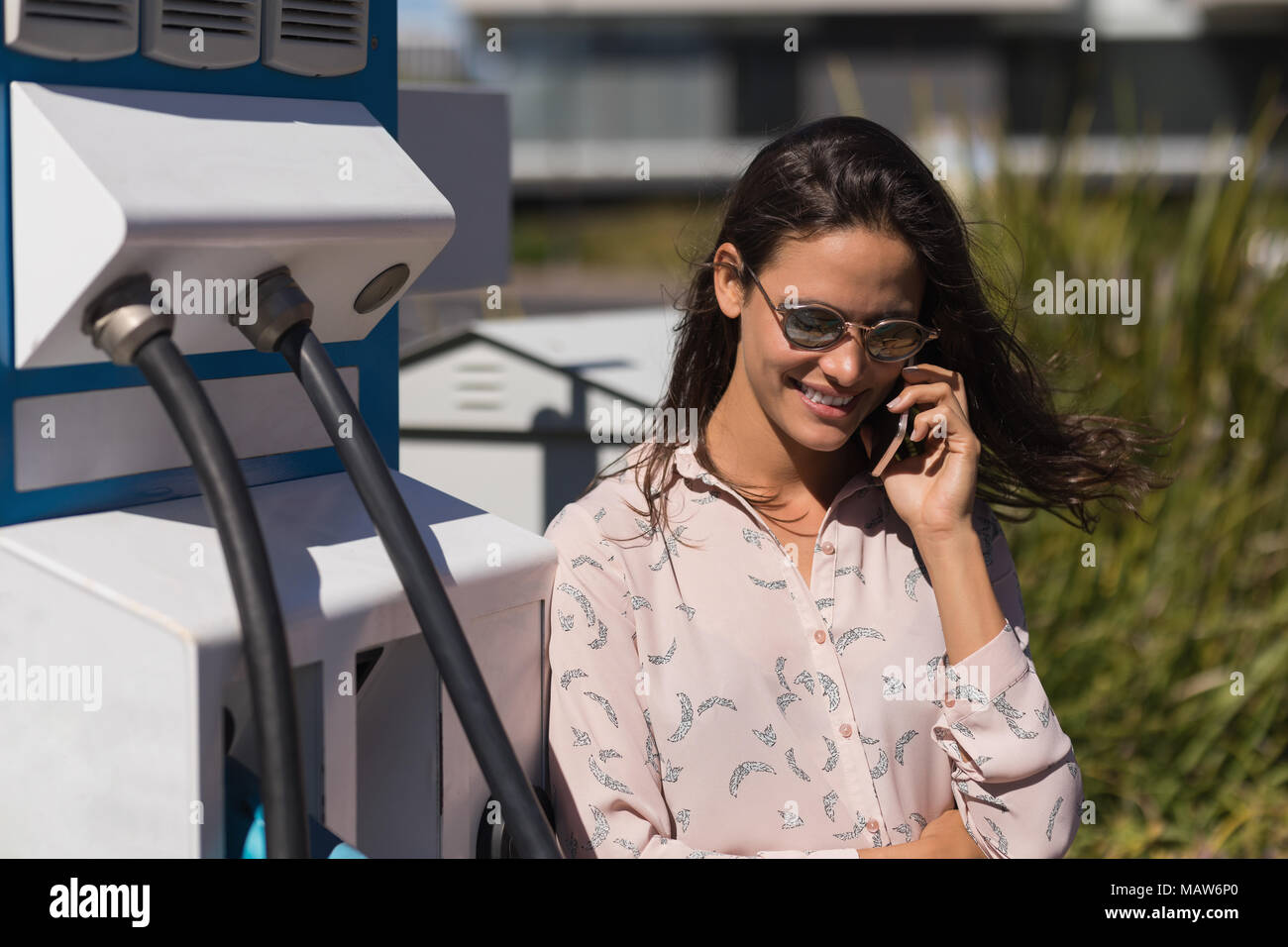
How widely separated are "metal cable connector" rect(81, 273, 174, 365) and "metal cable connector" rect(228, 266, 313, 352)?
4.0 inches

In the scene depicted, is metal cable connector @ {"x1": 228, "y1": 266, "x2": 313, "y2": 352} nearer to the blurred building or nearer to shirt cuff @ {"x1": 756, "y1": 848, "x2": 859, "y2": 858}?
shirt cuff @ {"x1": 756, "y1": 848, "x2": 859, "y2": 858}

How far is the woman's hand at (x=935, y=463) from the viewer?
1.73 metres

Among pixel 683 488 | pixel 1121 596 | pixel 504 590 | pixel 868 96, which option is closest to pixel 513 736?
pixel 504 590

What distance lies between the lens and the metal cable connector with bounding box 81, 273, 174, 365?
1.20 meters

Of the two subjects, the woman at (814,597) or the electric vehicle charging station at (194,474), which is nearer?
the electric vehicle charging station at (194,474)

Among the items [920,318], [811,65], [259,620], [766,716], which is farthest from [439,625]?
[811,65]

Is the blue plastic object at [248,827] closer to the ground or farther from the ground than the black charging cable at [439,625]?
closer to the ground

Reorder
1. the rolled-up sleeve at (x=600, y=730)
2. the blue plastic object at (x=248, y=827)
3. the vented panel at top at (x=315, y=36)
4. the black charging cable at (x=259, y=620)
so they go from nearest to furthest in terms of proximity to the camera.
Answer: the black charging cable at (x=259, y=620) < the blue plastic object at (x=248, y=827) < the vented panel at top at (x=315, y=36) < the rolled-up sleeve at (x=600, y=730)

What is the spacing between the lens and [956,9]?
20.6 m

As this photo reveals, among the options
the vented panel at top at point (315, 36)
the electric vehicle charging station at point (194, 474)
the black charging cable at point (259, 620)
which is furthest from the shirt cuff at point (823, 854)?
the vented panel at top at point (315, 36)

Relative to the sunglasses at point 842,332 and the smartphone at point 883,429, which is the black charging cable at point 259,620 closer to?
the sunglasses at point 842,332

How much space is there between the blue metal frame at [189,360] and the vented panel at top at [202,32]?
15mm

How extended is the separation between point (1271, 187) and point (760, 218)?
2.96 meters
